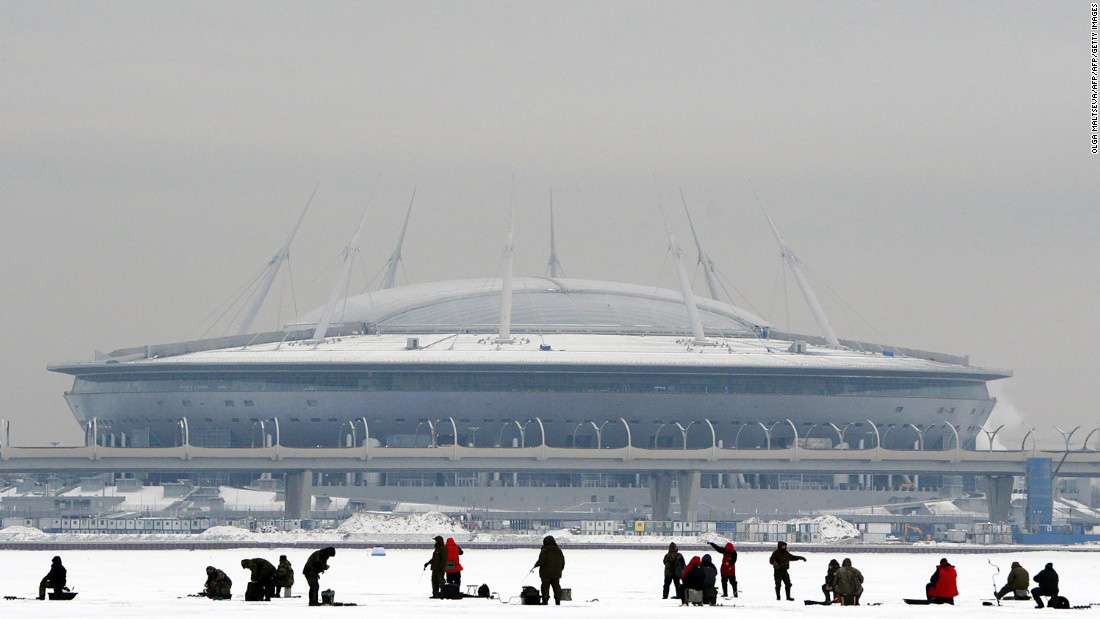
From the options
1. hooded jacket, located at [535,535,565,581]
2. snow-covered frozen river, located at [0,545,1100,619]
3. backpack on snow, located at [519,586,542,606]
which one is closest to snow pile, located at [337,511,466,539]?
snow-covered frozen river, located at [0,545,1100,619]

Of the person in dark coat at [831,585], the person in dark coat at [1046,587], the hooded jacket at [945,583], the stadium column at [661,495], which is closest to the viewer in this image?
the person in dark coat at [1046,587]

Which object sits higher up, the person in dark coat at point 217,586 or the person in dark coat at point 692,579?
the person in dark coat at point 692,579

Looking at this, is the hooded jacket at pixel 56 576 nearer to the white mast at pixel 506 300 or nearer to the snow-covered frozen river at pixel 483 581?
the snow-covered frozen river at pixel 483 581

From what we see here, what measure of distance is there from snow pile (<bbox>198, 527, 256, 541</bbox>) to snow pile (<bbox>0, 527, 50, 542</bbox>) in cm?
869

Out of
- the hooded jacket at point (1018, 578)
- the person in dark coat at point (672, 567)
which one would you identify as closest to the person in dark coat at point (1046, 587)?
the hooded jacket at point (1018, 578)

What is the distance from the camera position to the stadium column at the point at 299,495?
14950 centimetres

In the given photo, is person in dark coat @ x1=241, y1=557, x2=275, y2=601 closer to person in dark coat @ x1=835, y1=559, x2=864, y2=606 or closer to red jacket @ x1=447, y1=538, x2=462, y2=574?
red jacket @ x1=447, y1=538, x2=462, y2=574

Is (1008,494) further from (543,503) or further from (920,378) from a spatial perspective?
(543,503)

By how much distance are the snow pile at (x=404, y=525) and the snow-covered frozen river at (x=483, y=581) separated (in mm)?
26356

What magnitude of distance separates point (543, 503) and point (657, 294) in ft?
118

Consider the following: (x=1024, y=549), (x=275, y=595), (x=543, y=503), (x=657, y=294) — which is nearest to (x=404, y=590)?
(x=275, y=595)

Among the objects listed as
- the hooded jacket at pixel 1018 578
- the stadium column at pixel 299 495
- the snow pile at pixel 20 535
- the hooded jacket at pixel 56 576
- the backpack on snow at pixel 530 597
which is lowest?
the backpack on snow at pixel 530 597

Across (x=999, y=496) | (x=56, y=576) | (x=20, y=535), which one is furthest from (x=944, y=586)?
(x=999, y=496)

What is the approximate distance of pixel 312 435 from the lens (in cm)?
17025
